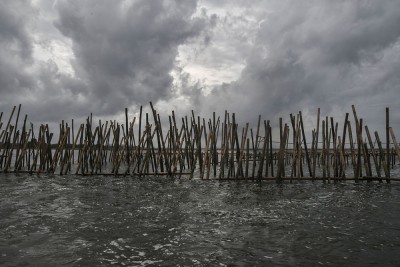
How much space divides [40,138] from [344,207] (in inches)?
664

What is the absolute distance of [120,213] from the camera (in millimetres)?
8547

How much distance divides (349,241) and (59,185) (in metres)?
11.5

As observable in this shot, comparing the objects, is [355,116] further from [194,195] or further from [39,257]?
[39,257]

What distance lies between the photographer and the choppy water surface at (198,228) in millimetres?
5421

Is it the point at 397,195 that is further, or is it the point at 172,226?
the point at 397,195

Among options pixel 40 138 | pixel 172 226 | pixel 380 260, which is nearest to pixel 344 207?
pixel 380 260

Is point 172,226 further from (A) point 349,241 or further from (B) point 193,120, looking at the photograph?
(B) point 193,120

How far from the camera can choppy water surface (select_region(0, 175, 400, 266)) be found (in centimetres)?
542

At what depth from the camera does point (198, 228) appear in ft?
23.5

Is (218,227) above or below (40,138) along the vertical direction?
below

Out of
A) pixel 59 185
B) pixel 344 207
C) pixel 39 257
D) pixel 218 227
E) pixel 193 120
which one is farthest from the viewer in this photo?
pixel 193 120

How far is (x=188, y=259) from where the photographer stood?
538cm

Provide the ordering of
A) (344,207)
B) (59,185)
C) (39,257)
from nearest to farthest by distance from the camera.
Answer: (39,257) → (344,207) → (59,185)

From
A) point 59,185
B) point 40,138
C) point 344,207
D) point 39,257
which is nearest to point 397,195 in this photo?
point 344,207
